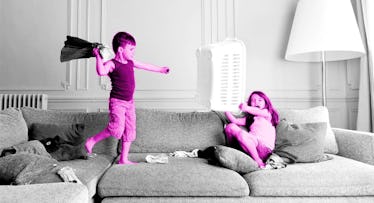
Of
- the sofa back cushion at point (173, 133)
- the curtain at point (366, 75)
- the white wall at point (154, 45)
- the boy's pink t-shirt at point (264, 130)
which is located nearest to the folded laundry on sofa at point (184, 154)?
the sofa back cushion at point (173, 133)

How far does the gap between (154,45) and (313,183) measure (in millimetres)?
1963

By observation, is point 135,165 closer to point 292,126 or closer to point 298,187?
point 298,187

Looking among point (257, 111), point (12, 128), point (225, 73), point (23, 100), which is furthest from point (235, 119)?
point (23, 100)

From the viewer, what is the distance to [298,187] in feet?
5.09

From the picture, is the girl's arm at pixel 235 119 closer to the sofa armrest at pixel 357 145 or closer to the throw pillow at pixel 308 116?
the throw pillow at pixel 308 116

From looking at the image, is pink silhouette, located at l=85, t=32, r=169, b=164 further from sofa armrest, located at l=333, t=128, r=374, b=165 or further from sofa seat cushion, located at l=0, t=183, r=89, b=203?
sofa armrest, located at l=333, t=128, r=374, b=165

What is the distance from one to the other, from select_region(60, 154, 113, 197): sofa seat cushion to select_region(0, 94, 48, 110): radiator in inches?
45.8

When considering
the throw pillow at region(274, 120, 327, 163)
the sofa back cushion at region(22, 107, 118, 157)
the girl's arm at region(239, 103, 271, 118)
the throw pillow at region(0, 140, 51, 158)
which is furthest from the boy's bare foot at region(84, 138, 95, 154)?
the throw pillow at region(274, 120, 327, 163)

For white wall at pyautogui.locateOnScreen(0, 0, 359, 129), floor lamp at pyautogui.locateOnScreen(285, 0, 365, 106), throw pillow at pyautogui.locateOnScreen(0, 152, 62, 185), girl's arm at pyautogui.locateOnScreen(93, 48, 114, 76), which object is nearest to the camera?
throw pillow at pyautogui.locateOnScreen(0, 152, 62, 185)

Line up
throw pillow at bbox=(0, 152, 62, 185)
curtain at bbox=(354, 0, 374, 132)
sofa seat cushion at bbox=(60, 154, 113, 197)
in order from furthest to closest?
curtain at bbox=(354, 0, 374, 132) → sofa seat cushion at bbox=(60, 154, 113, 197) → throw pillow at bbox=(0, 152, 62, 185)

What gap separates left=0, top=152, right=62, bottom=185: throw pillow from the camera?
4.29 feet

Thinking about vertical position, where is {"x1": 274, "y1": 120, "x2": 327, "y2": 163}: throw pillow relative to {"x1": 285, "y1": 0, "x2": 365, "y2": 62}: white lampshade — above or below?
below

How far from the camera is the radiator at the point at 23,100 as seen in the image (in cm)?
283

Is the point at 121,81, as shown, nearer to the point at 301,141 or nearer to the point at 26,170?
the point at 26,170
